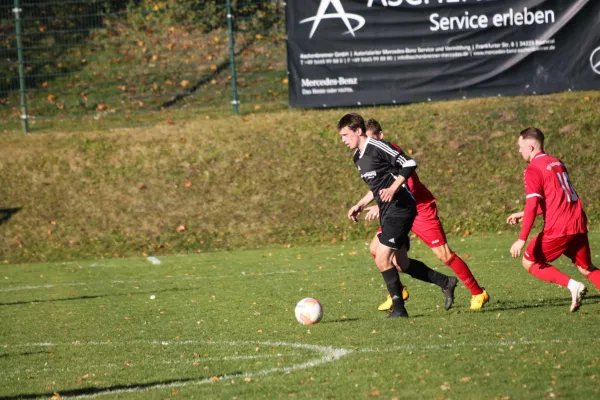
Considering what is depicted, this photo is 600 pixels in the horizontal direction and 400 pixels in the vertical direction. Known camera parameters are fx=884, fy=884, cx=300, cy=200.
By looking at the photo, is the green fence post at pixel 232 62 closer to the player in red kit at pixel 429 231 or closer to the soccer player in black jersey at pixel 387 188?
the player in red kit at pixel 429 231

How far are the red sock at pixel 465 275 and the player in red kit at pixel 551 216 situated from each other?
0.83 m

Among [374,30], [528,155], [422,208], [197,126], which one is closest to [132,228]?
[197,126]

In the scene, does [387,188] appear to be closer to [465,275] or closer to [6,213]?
[465,275]

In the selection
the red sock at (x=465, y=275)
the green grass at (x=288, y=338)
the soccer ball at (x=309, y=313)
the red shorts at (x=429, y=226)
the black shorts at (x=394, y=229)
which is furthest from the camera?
the red shorts at (x=429, y=226)

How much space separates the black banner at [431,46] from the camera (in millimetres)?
18109

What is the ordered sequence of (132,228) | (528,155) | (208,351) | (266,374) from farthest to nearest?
(132,228) → (528,155) → (208,351) → (266,374)

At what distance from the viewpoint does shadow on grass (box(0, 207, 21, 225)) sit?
16.6 meters

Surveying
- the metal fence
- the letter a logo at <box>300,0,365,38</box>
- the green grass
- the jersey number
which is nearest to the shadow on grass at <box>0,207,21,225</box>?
the metal fence

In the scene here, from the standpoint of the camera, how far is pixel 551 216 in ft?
26.0

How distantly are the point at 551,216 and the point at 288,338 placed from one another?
8.51ft

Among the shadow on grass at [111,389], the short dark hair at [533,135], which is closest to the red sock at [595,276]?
the short dark hair at [533,135]

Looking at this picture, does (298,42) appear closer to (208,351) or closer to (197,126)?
(197,126)

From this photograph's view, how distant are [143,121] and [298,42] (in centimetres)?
407

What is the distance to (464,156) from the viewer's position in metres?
17.2
